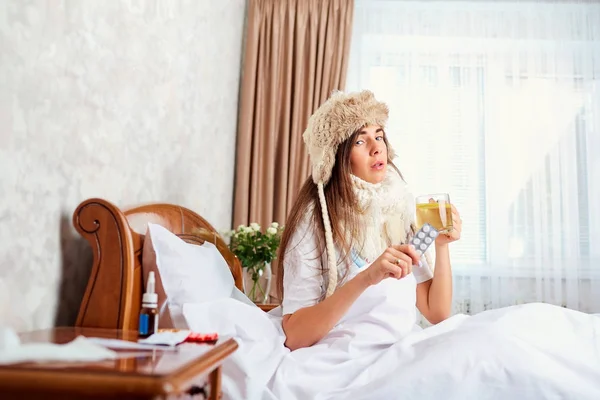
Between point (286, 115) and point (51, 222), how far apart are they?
2381mm

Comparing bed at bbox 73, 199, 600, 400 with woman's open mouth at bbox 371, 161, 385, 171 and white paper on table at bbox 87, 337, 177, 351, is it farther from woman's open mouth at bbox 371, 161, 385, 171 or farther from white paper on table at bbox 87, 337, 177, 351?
woman's open mouth at bbox 371, 161, 385, 171

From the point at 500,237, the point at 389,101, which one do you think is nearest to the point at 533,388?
the point at 500,237

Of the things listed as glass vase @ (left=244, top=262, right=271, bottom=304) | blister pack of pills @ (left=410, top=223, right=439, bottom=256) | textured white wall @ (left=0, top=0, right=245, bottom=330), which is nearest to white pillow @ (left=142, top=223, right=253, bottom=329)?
textured white wall @ (left=0, top=0, right=245, bottom=330)

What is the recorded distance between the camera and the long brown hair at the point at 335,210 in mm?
1806

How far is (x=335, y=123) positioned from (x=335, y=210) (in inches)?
11.3

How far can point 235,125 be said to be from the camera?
3.61m

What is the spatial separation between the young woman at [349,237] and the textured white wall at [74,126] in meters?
0.50

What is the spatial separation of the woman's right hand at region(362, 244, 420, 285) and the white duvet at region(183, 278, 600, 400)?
0.57 feet

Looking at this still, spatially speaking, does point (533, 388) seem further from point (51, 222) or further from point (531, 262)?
point (531, 262)

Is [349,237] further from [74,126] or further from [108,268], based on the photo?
[74,126]

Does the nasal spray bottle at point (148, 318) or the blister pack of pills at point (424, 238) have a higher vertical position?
the blister pack of pills at point (424, 238)

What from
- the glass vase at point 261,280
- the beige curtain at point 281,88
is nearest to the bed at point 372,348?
the glass vase at point 261,280

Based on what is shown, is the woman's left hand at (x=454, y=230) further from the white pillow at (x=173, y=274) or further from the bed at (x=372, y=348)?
the white pillow at (x=173, y=274)

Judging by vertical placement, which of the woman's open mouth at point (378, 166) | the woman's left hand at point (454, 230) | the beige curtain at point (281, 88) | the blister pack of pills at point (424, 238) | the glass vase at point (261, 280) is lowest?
the glass vase at point (261, 280)
